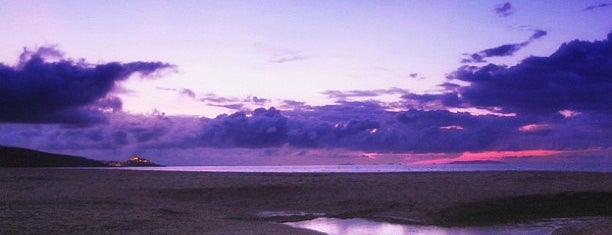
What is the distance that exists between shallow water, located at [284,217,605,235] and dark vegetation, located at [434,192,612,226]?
4.53 feet


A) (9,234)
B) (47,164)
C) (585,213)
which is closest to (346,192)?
(585,213)

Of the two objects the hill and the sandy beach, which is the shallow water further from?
the hill

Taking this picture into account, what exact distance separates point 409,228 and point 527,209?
28.1 feet

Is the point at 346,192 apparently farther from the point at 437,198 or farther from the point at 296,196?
the point at 437,198

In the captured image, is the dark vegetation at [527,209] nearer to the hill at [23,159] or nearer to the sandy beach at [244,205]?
the sandy beach at [244,205]

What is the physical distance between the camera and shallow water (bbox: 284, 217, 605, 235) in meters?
22.4

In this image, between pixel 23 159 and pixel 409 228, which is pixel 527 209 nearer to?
pixel 409 228

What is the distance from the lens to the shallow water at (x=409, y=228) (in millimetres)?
22406

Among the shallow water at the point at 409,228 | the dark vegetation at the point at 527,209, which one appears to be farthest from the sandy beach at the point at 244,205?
the shallow water at the point at 409,228

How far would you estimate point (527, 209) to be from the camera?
1130 inches

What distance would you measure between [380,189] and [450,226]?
12.4 m

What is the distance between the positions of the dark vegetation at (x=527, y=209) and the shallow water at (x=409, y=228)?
138 cm

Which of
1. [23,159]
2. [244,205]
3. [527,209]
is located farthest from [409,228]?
[23,159]

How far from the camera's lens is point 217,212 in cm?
2731
